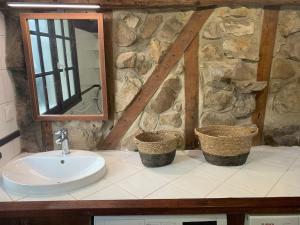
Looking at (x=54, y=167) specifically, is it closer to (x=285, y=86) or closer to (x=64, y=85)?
(x=64, y=85)

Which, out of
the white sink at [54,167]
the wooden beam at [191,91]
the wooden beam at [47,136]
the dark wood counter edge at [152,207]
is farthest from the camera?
the wooden beam at [47,136]

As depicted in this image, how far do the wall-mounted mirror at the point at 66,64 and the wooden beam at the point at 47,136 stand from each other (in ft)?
0.19

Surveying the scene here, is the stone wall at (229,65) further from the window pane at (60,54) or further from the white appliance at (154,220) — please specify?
the window pane at (60,54)

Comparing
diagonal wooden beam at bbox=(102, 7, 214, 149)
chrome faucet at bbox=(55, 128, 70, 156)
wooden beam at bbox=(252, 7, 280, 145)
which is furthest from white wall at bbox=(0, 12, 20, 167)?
wooden beam at bbox=(252, 7, 280, 145)

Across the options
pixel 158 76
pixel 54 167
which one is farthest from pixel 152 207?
pixel 158 76

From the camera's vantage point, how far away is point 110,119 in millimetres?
1634

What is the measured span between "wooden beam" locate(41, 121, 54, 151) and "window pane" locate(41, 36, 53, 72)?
1.17 feet

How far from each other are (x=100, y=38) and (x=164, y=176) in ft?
2.87

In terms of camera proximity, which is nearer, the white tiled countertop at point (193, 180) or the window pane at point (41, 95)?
the white tiled countertop at point (193, 180)

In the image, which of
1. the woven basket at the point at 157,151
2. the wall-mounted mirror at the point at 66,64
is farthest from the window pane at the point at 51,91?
the woven basket at the point at 157,151

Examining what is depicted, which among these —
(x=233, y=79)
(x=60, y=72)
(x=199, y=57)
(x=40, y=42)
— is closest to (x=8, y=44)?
(x=40, y=42)

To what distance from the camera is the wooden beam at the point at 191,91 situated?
155 cm

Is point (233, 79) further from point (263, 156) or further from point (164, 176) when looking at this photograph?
point (164, 176)

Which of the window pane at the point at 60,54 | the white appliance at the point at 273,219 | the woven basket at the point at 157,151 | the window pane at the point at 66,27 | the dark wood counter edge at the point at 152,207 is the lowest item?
the white appliance at the point at 273,219
